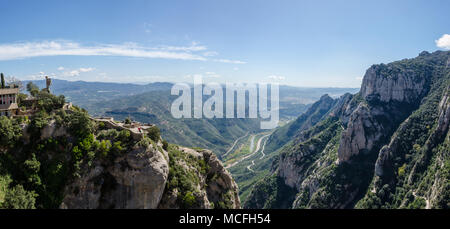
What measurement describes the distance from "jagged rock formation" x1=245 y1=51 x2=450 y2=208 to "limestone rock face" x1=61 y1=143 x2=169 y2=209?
292 feet

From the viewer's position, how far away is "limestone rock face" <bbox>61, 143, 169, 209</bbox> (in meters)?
37.0

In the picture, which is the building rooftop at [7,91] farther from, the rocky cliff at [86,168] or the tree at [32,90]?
the rocky cliff at [86,168]

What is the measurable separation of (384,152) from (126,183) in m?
116

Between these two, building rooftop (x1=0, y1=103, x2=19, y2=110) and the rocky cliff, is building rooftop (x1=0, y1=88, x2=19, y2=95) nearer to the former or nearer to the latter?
building rooftop (x1=0, y1=103, x2=19, y2=110)

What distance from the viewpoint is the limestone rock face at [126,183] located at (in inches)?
1455

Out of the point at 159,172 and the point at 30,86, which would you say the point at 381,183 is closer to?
the point at 159,172

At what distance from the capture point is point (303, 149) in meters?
167

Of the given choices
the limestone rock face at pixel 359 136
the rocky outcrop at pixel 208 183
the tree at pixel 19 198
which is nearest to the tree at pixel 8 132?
the tree at pixel 19 198

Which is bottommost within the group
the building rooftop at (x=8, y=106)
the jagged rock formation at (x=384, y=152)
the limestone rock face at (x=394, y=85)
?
the jagged rock formation at (x=384, y=152)

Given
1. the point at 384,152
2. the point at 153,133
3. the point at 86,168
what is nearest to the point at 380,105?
the point at 384,152

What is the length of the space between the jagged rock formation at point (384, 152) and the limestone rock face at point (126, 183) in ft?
292

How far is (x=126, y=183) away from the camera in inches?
1487

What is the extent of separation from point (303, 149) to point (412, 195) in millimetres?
74238
